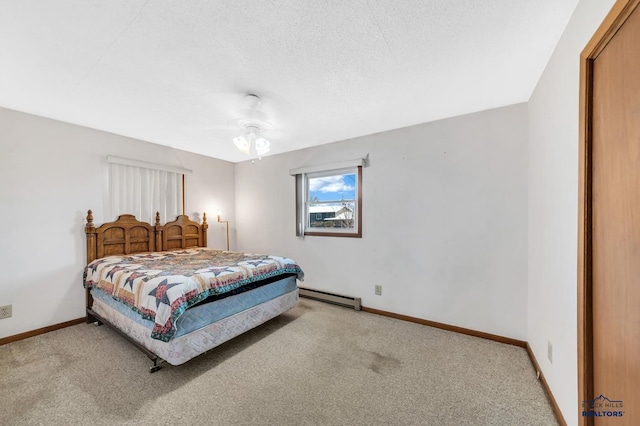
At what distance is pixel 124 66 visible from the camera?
179 centimetres

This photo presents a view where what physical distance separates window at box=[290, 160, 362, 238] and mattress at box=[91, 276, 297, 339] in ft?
3.56

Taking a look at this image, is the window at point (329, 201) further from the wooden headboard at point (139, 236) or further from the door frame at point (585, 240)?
the door frame at point (585, 240)

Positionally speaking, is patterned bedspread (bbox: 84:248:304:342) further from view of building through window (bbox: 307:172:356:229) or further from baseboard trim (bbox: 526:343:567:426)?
baseboard trim (bbox: 526:343:567:426)

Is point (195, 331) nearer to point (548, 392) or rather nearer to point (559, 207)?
point (548, 392)

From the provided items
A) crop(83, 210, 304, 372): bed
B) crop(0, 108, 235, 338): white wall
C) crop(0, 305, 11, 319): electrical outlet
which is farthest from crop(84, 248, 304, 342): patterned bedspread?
crop(0, 305, 11, 319): electrical outlet

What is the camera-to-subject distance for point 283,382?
185 cm

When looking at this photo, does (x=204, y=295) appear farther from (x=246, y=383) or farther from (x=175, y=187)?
(x=175, y=187)

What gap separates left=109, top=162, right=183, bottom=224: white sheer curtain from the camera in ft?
10.8

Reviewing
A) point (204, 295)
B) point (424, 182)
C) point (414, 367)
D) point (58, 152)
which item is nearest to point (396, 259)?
point (424, 182)

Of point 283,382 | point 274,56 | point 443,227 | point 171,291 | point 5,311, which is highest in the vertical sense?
point 274,56

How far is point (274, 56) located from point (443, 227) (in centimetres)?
238

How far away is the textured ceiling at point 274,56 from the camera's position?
4.37 ft

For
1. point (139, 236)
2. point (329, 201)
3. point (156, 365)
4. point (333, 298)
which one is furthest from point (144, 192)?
point (333, 298)

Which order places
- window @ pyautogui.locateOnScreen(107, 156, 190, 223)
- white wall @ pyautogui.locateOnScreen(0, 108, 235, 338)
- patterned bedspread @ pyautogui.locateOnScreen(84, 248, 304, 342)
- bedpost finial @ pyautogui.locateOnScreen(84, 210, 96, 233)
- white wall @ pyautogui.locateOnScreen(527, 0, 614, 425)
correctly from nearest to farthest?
white wall @ pyautogui.locateOnScreen(527, 0, 614, 425) → patterned bedspread @ pyautogui.locateOnScreen(84, 248, 304, 342) → white wall @ pyautogui.locateOnScreen(0, 108, 235, 338) → bedpost finial @ pyautogui.locateOnScreen(84, 210, 96, 233) → window @ pyautogui.locateOnScreen(107, 156, 190, 223)
